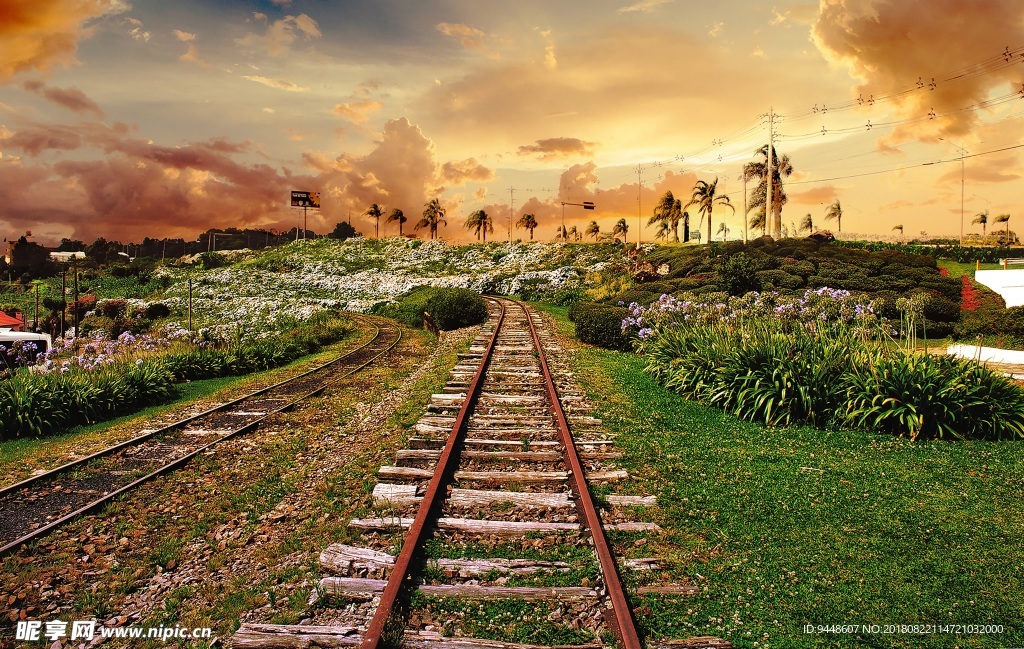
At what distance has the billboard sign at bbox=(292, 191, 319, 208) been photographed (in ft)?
379

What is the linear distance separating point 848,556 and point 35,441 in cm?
1317

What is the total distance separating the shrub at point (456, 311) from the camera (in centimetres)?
2542

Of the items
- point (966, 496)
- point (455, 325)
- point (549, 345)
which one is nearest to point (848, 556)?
point (966, 496)

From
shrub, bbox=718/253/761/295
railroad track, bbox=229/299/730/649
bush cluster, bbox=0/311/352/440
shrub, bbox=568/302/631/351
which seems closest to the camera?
railroad track, bbox=229/299/730/649

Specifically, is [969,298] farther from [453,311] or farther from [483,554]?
[483,554]

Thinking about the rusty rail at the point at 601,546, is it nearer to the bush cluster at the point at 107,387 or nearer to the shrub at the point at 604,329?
the shrub at the point at 604,329

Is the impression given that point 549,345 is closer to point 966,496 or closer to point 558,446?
point 558,446

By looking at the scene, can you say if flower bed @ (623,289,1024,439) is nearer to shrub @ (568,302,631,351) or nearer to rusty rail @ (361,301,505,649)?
shrub @ (568,302,631,351)

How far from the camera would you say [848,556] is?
534cm

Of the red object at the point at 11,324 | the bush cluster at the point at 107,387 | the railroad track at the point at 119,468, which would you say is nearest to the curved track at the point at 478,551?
the railroad track at the point at 119,468

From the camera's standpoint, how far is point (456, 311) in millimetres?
25516

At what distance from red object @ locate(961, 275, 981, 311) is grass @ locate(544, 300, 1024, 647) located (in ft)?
69.5

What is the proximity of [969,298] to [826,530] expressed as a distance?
27456 millimetres

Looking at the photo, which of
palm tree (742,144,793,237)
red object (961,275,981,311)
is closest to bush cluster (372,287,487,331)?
red object (961,275,981,311)
